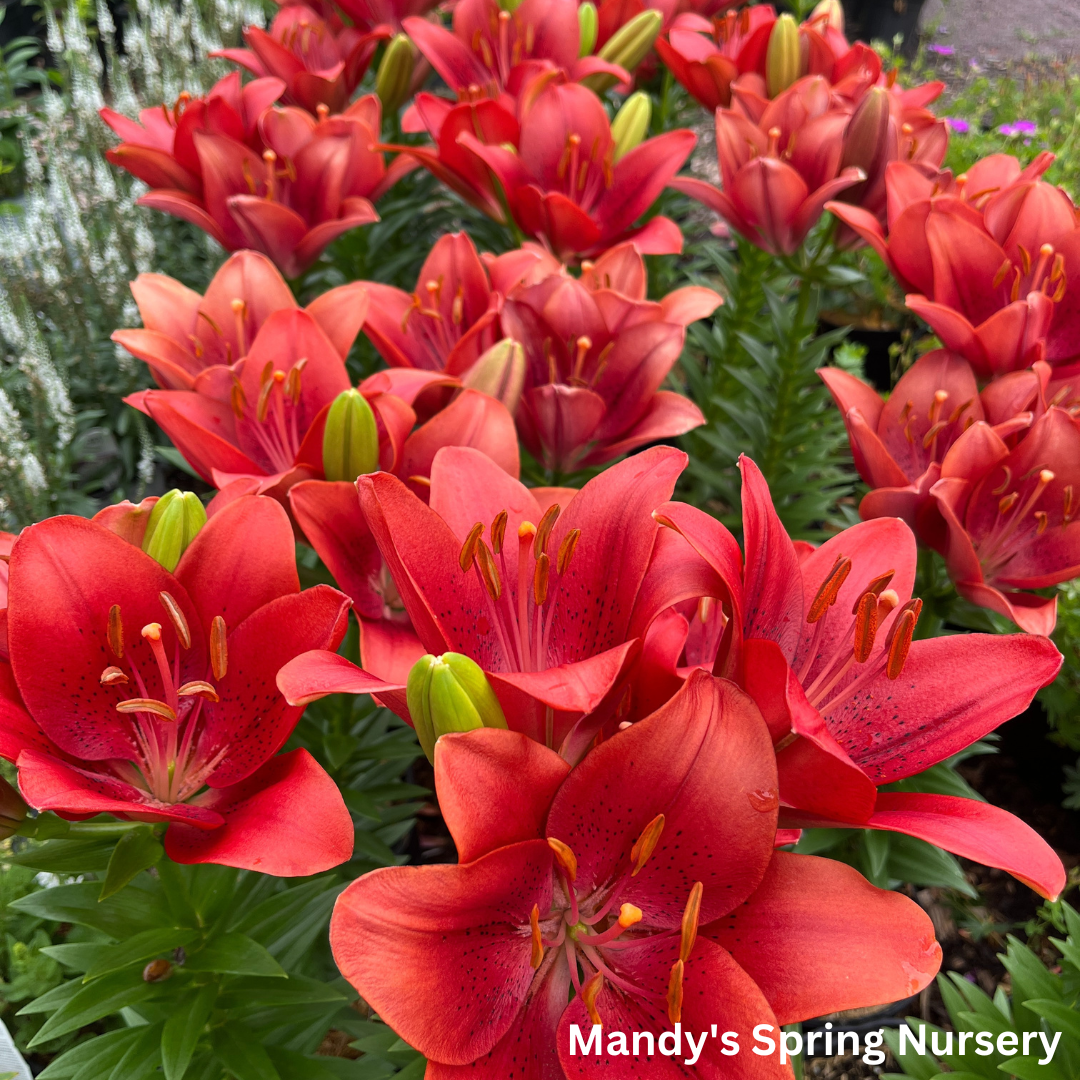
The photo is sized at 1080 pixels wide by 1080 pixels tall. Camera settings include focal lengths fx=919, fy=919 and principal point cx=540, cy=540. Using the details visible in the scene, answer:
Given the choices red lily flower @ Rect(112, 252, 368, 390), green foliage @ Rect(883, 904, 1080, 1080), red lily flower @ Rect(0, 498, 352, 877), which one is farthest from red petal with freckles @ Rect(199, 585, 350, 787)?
green foliage @ Rect(883, 904, 1080, 1080)

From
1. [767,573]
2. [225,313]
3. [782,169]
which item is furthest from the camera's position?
[782,169]

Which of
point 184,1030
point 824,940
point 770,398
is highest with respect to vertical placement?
point 824,940

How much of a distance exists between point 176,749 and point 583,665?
408 millimetres

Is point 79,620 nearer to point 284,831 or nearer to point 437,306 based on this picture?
point 284,831

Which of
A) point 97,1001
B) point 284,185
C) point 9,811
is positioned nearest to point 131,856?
point 9,811

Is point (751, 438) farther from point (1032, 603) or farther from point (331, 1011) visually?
point (331, 1011)

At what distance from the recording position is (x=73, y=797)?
64cm

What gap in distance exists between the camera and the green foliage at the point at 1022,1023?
98cm

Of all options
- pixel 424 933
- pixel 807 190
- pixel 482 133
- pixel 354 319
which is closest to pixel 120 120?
pixel 482 133

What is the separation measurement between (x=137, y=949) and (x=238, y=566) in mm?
376

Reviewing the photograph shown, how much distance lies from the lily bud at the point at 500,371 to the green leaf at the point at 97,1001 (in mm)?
693

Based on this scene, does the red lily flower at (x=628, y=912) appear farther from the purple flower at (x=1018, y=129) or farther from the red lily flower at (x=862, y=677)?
the purple flower at (x=1018, y=129)

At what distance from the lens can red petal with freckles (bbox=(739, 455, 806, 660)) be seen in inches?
26.3

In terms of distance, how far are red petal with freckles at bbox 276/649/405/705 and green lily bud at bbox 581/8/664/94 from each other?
164cm
